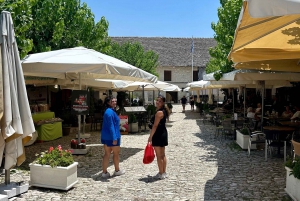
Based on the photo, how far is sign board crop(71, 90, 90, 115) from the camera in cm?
793

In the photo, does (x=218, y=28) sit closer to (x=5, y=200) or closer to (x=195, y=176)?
(x=195, y=176)

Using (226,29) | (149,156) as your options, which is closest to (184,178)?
(149,156)

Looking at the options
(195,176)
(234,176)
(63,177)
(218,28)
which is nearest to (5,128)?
(63,177)

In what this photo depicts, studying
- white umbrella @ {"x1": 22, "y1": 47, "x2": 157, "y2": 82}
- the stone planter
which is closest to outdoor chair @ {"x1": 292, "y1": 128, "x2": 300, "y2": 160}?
white umbrella @ {"x1": 22, "y1": 47, "x2": 157, "y2": 82}

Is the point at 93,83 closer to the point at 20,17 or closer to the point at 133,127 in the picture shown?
the point at 133,127

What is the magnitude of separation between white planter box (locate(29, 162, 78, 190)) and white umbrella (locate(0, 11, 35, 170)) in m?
0.51

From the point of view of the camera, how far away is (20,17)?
20.8 feet

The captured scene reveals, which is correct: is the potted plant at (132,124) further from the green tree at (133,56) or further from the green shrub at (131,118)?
the green tree at (133,56)

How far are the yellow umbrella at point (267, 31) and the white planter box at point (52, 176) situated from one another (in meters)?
3.43

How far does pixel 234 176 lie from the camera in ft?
20.7

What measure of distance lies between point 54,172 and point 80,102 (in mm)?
2913

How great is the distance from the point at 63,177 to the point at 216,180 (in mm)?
2776

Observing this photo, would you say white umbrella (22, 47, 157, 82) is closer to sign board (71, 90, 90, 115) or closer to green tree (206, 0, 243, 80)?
sign board (71, 90, 90, 115)

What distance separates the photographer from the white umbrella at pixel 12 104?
A: 14.5 feet
